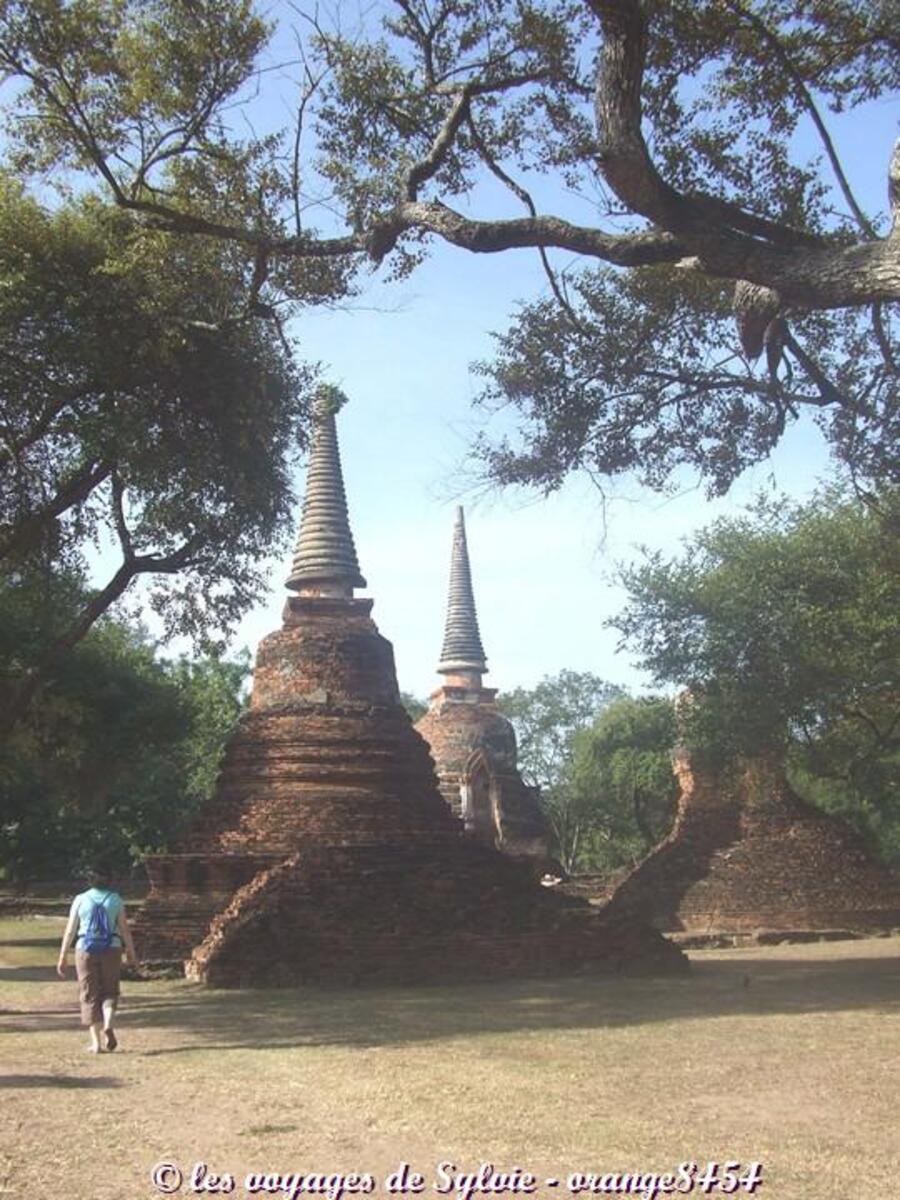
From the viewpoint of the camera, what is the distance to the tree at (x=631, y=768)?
39.0 m

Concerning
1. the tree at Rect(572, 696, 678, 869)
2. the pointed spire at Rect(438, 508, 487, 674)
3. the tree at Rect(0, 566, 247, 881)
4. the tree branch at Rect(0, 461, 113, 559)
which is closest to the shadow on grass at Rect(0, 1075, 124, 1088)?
the tree branch at Rect(0, 461, 113, 559)

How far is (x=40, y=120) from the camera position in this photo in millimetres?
11312

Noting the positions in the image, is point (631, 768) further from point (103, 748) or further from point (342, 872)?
point (342, 872)

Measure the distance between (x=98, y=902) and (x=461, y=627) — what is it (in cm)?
2398

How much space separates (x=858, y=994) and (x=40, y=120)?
11.4m

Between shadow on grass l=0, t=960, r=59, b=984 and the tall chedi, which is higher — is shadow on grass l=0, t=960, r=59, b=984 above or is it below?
below

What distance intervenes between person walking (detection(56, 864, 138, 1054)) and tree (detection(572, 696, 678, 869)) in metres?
28.7

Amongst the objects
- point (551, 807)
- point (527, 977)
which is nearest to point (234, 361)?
point (527, 977)

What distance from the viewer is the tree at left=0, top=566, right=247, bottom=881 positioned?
18.4m

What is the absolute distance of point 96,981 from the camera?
28.3 feet

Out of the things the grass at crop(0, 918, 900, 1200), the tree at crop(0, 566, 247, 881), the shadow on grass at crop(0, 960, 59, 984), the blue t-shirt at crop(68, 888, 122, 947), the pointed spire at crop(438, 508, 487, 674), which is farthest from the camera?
the pointed spire at crop(438, 508, 487, 674)

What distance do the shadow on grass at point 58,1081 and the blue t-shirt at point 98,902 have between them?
1.48 m

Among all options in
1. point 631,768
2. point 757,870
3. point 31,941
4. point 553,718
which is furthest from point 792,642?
point 553,718

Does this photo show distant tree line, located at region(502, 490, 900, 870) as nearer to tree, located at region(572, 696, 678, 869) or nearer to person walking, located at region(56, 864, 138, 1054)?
person walking, located at region(56, 864, 138, 1054)
